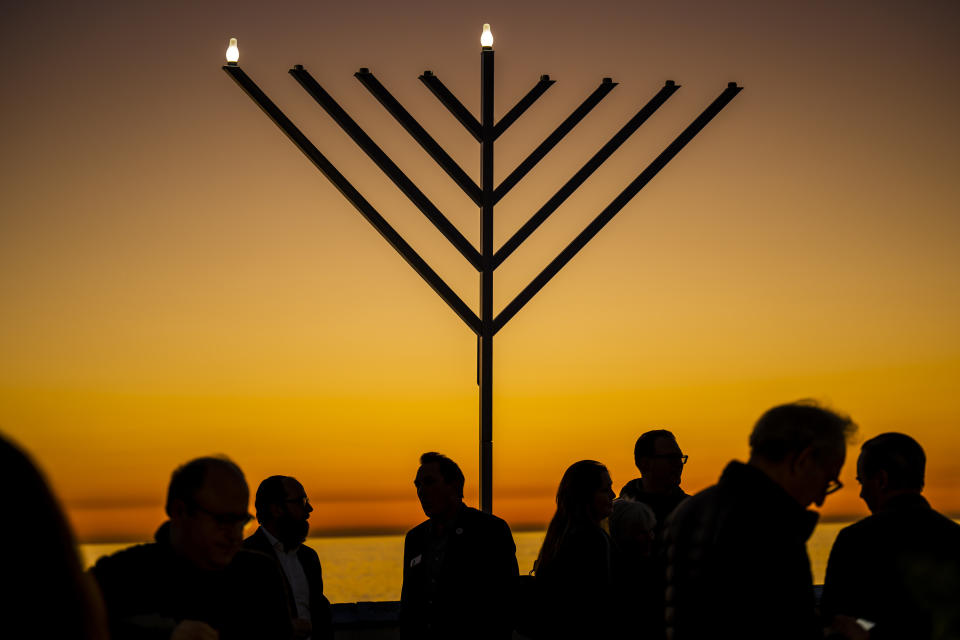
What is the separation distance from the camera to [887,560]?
2564 mm

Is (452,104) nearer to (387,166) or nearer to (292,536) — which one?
(387,166)

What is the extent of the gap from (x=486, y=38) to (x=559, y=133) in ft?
1.79

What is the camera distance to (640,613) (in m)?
3.39

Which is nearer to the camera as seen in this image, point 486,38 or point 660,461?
point 660,461

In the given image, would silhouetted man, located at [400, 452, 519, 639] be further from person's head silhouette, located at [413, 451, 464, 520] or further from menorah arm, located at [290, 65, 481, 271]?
menorah arm, located at [290, 65, 481, 271]

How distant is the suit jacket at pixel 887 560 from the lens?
2457 mm

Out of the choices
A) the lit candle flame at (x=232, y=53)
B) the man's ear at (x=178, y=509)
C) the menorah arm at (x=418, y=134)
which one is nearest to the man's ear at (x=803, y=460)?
the man's ear at (x=178, y=509)

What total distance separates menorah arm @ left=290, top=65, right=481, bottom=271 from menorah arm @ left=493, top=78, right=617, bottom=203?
324 millimetres

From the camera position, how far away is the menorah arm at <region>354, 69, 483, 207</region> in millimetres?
4812

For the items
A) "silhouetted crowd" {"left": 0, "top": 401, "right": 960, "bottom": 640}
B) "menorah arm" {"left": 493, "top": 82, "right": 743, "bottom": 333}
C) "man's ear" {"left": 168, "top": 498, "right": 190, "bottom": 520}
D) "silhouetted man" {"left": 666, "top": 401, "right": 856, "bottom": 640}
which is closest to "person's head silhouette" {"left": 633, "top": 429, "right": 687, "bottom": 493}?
"silhouetted crowd" {"left": 0, "top": 401, "right": 960, "bottom": 640}

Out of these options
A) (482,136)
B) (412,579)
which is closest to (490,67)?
(482,136)

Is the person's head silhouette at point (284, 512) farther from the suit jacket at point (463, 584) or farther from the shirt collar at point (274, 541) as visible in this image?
the suit jacket at point (463, 584)

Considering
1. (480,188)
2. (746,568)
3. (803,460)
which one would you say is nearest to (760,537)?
(746,568)

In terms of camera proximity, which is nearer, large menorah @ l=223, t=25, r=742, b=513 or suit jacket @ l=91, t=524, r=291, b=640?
suit jacket @ l=91, t=524, r=291, b=640
